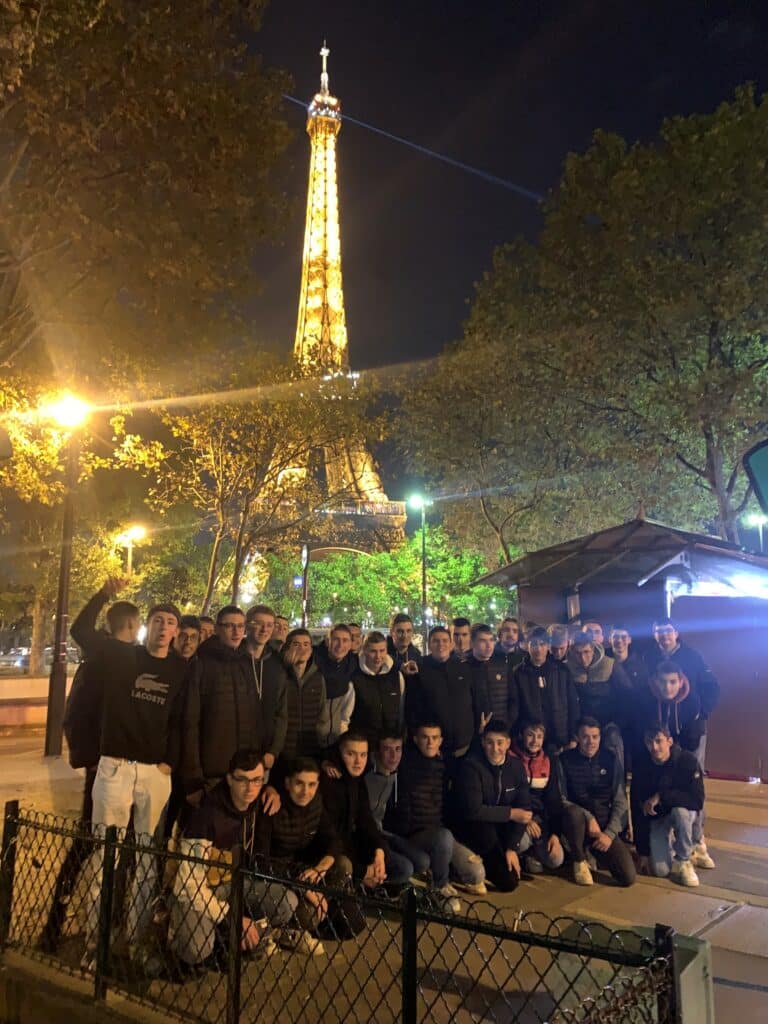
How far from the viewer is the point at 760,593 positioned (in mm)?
11328

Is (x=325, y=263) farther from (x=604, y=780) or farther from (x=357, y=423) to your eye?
(x=604, y=780)

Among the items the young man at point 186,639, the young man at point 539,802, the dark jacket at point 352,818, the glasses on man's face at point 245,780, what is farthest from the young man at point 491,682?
the glasses on man's face at point 245,780

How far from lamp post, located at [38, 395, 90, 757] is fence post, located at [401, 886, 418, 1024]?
10.6 metres

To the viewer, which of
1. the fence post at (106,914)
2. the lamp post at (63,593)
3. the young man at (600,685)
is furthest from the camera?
the lamp post at (63,593)

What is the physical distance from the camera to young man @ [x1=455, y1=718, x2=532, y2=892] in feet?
19.2

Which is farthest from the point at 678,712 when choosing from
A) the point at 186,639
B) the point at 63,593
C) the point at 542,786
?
the point at 63,593

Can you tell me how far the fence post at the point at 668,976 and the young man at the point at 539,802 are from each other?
143 inches

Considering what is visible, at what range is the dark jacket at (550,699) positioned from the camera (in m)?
6.85

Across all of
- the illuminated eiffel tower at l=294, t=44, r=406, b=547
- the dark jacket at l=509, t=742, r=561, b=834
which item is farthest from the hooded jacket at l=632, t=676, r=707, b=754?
the illuminated eiffel tower at l=294, t=44, r=406, b=547

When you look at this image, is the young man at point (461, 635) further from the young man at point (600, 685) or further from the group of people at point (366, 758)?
the young man at point (600, 685)

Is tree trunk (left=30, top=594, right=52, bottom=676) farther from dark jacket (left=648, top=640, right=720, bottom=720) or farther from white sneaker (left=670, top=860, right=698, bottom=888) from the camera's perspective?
white sneaker (left=670, top=860, right=698, bottom=888)

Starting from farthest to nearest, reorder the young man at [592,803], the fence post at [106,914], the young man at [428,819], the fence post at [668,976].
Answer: the young man at [592,803] → the young man at [428,819] → the fence post at [106,914] → the fence post at [668,976]

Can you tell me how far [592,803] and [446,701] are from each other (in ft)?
4.66

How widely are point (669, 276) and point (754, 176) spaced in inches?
83.2
